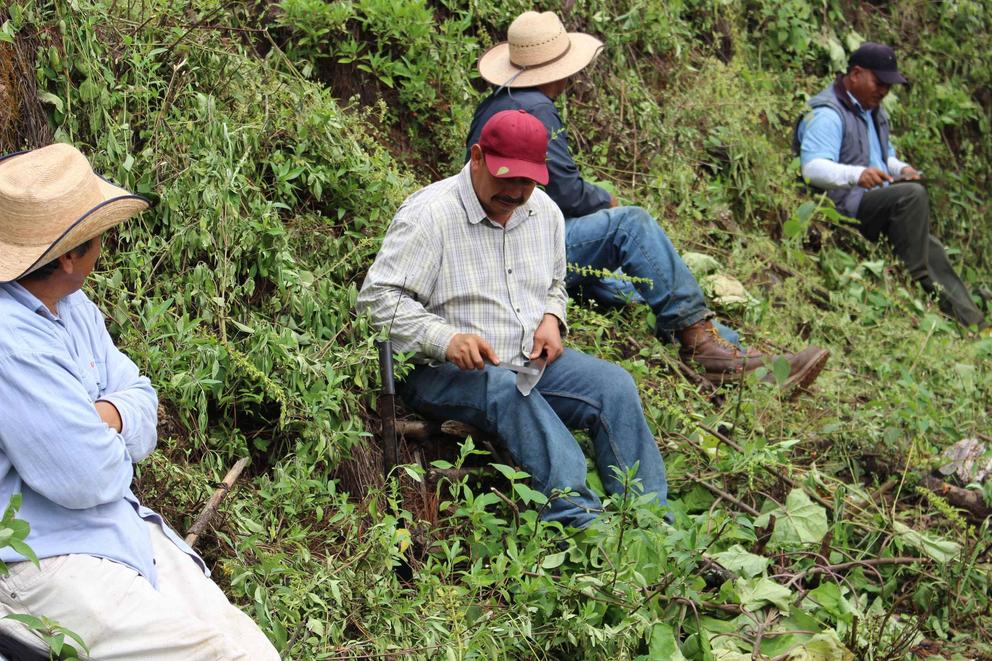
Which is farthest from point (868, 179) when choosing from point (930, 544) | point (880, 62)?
point (930, 544)

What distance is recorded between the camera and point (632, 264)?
5.46 m

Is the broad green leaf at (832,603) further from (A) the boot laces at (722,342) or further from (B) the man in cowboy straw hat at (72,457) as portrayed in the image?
(B) the man in cowboy straw hat at (72,457)

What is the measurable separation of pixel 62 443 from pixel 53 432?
3 cm

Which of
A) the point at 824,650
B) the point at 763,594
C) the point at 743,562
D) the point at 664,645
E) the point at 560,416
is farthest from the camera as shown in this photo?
the point at 560,416

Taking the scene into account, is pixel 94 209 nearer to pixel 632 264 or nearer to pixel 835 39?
pixel 632 264

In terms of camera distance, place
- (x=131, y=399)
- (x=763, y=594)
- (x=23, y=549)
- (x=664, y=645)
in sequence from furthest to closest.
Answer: (x=763, y=594)
(x=664, y=645)
(x=131, y=399)
(x=23, y=549)

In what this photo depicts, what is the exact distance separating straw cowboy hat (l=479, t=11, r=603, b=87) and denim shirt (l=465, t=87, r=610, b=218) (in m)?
0.07

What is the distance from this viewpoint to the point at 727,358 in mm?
5551

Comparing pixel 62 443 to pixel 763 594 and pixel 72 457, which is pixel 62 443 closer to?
pixel 72 457

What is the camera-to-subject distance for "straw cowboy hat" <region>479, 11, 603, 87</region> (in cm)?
551

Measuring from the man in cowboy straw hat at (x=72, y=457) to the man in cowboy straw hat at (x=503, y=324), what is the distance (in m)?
1.42

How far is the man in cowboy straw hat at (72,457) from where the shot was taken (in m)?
2.66

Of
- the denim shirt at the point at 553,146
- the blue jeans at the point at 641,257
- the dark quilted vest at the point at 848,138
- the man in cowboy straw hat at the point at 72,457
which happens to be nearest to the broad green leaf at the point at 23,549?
the man in cowboy straw hat at the point at 72,457

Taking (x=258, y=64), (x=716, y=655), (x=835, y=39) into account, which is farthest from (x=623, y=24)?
(x=716, y=655)
